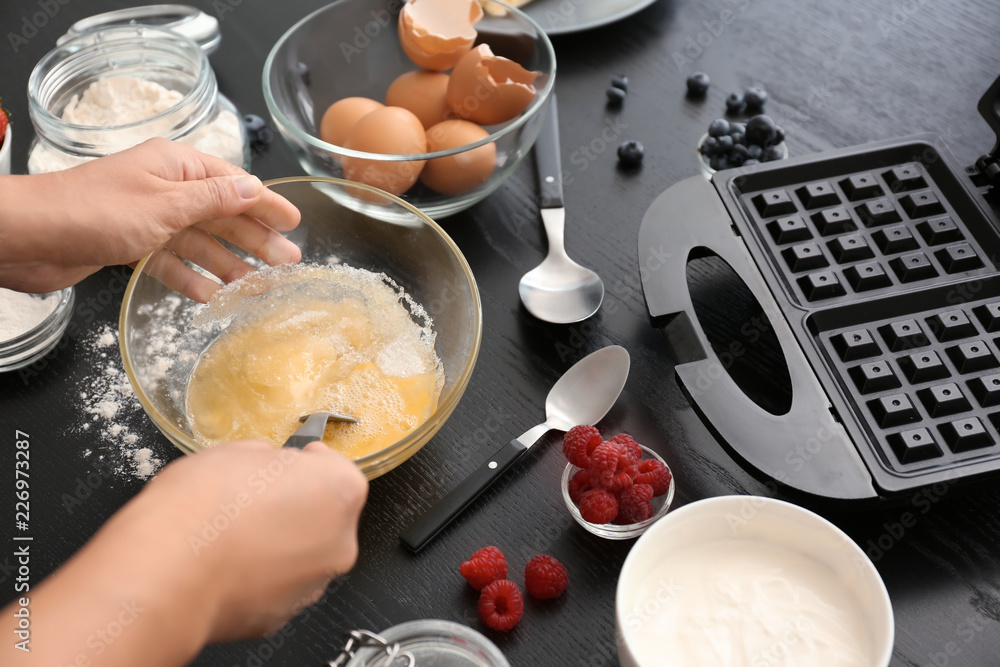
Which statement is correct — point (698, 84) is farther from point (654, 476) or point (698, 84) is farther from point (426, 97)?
point (654, 476)

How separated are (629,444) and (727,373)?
167 millimetres

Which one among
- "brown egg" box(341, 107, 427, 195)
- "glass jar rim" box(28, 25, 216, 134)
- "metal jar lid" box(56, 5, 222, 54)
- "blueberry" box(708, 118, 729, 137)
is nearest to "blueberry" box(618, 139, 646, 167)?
"blueberry" box(708, 118, 729, 137)

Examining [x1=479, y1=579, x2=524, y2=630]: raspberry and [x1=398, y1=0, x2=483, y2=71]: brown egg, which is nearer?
[x1=479, y1=579, x2=524, y2=630]: raspberry


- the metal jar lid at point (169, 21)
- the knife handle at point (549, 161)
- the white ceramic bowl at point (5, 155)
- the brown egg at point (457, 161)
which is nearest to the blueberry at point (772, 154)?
the knife handle at point (549, 161)

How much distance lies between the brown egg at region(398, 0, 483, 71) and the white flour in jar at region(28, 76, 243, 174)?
323mm

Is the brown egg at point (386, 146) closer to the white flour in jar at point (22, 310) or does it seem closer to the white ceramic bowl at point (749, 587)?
the white flour in jar at point (22, 310)

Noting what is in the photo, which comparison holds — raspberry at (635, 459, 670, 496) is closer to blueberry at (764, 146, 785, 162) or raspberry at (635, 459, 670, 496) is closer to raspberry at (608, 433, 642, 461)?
raspberry at (608, 433, 642, 461)

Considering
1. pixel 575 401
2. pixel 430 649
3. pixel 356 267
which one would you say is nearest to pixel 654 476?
pixel 575 401

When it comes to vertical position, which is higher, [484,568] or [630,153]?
[630,153]

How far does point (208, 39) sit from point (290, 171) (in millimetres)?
381

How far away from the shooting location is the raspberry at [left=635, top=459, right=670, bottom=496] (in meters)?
0.97

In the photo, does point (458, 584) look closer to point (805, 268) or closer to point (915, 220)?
point (805, 268)

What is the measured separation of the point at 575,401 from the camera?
1.09m

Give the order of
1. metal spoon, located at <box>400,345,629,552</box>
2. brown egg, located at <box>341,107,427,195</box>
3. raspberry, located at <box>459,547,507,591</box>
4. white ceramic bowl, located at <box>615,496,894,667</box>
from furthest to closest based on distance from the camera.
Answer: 1. brown egg, located at <box>341,107,427,195</box>
2. metal spoon, located at <box>400,345,629,552</box>
3. raspberry, located at <box>459,547,507,591</box>
4. white ceramic bowl, located at <box>615,496,894,667</box>
